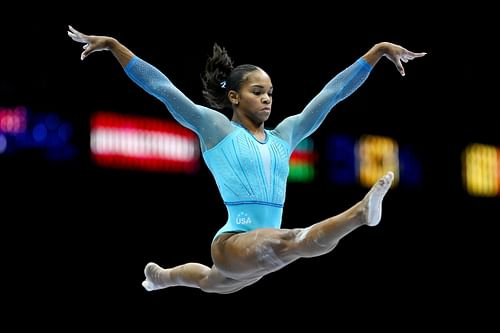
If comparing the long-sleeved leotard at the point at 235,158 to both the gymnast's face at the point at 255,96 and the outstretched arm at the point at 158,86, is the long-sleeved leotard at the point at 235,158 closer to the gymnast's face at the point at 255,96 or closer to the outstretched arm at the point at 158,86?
the outstretched arm at the point at 158,86

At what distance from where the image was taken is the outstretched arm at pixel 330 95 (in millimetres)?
5148

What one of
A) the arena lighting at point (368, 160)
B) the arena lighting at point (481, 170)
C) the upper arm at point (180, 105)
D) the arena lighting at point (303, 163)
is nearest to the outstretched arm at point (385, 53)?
the upper arm at point (180, 105)

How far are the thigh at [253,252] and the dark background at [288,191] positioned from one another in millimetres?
3032

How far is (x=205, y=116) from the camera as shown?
4812 mm

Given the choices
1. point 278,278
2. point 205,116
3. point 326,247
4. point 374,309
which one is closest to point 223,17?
point 278,278

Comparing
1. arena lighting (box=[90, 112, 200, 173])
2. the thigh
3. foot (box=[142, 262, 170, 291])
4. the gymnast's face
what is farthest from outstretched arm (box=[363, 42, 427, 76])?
arena lighting (box=[90, 112, 200, 173])

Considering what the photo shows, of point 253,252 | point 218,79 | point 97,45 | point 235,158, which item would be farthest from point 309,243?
point 97,45

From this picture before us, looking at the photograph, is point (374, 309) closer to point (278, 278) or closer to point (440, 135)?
point (278, 278)

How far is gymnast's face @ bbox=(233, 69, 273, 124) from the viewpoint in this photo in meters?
4.88

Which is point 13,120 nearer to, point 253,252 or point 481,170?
point 253,252

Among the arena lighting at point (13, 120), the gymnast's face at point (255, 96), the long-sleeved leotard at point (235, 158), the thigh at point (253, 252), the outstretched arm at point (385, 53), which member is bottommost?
the thigh at point (253, 252)

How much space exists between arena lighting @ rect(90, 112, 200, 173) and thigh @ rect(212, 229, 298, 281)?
2.96 m

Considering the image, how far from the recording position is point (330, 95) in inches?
203

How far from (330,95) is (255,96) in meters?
0.50
